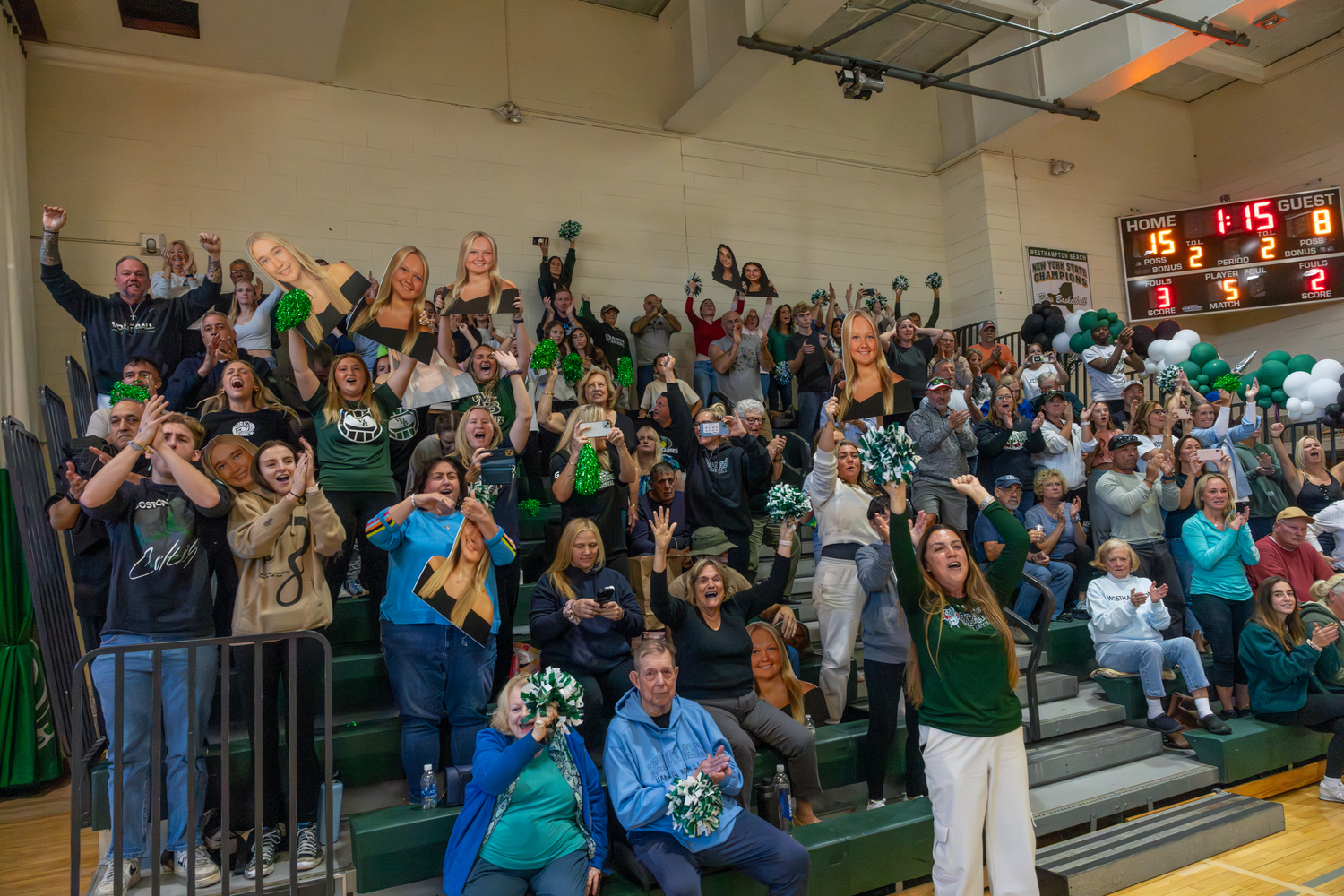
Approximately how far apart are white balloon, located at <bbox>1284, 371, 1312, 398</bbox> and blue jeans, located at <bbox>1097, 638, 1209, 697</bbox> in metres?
4.33

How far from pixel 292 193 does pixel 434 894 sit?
6.51 metres

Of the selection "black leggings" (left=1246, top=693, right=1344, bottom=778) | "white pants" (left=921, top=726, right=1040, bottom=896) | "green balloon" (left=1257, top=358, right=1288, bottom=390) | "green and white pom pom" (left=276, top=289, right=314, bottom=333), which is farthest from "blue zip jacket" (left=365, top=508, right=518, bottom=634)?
"green balloon" (left=1257, top=358, right=1288, bottom=390)

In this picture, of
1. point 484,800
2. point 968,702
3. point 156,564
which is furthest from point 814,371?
point 156,564

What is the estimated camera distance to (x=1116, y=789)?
457 cm

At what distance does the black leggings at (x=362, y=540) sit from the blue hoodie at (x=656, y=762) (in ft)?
4.24

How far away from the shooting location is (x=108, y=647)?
2.76 meters

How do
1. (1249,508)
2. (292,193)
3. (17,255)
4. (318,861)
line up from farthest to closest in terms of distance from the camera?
(292,193) → (1249,508) → (17,255) → (318,861)

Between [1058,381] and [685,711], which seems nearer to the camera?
[685,711]

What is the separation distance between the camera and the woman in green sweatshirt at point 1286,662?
197 inches

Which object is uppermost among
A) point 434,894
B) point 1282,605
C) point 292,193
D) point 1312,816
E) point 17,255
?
point 292,193

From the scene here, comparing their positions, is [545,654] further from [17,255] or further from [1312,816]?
[17,255]

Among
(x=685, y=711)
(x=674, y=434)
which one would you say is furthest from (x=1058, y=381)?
(x=685, y=711)

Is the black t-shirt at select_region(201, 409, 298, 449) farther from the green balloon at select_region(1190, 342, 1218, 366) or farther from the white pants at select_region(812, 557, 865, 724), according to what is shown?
the green balloon at select_region(1190, 342, 1218, 366)

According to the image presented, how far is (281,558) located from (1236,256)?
11114 mm
